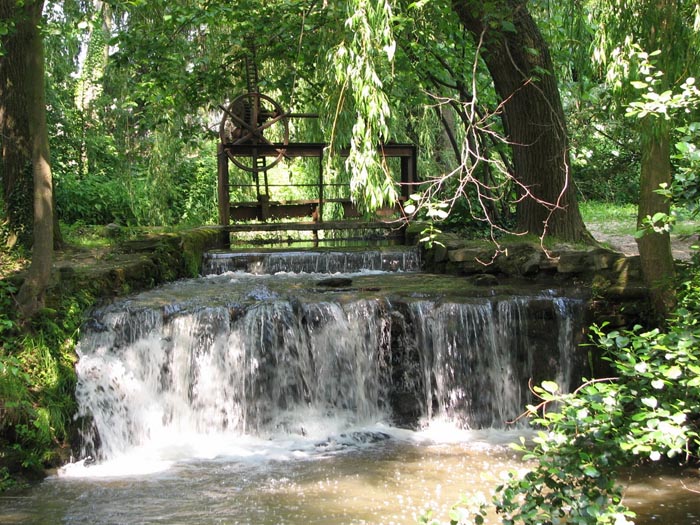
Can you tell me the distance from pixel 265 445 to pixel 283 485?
1201mm

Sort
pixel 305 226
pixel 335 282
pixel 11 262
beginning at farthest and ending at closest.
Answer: pixel 305 226 → pixel 335 282 → pixel 11 262

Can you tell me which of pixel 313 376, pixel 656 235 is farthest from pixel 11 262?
pixel 656 235

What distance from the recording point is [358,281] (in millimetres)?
9391

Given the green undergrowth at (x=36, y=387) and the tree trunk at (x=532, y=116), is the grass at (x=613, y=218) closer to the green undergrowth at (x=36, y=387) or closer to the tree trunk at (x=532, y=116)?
the tree trunk at (x=532, y=116)

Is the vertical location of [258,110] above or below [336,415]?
above

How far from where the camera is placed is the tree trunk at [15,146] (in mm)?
9305

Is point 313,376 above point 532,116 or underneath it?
underneath

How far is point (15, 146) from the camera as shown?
30.8 ft

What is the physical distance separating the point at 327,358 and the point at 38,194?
3.10 meters

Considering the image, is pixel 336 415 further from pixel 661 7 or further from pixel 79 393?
pixel 661 7

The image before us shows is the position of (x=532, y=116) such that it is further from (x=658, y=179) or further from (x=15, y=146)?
(x=15, y=146)

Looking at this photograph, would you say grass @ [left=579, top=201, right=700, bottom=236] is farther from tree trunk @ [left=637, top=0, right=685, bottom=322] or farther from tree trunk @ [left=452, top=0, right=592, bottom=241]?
tree trunk @ [left=637, top=0, right=685, bottom=322]

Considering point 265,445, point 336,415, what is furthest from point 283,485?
point 336,415

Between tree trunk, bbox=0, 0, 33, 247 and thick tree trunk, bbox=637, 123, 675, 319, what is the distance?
268 inches
